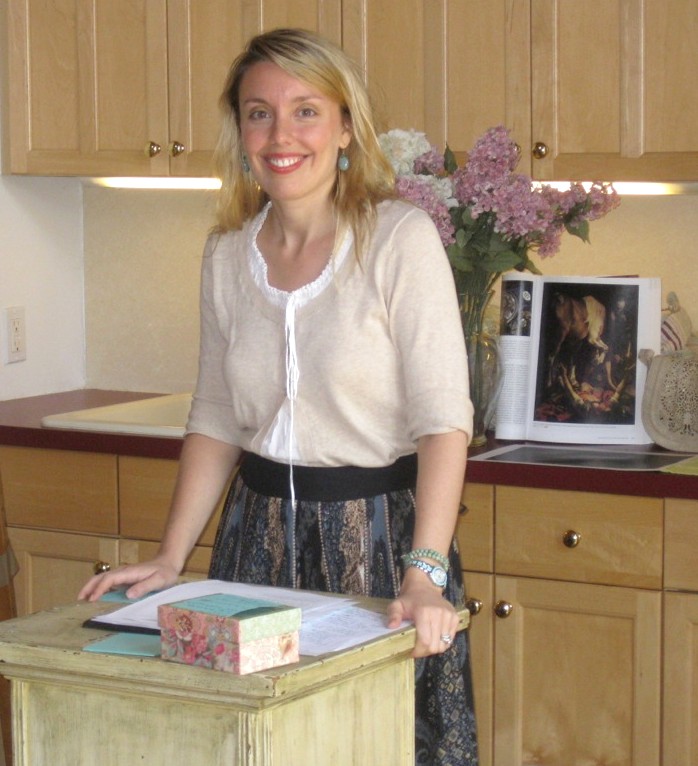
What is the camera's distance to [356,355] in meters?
1.66

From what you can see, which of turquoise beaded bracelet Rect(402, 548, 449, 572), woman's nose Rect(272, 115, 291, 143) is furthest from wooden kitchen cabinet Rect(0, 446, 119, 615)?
turquoise beaded bracelet Rect(402, 548, 449, 572)

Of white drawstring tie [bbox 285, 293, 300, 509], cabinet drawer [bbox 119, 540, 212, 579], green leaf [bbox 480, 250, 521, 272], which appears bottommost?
cabinet drawer [bbox 119, 540, 212, 579]

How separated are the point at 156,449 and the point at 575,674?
883 millimetres

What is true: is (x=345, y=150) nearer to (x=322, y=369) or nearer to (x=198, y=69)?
(x=322, y=369)

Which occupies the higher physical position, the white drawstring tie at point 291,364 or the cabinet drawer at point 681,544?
the white drawstring tie at point 291,364

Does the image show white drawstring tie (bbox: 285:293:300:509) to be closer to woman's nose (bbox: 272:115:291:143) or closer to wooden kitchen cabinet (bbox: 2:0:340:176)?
woman's nose (bbox: 272:115:291:143)

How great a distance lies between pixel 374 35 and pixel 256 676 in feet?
6.05

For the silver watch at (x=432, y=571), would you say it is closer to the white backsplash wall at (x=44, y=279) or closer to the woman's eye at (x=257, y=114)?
the woman's eye at (x=257, y=114)

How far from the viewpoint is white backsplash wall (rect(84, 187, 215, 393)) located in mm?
3303

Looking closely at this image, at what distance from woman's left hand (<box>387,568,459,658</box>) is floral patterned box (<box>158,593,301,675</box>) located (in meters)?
0.19

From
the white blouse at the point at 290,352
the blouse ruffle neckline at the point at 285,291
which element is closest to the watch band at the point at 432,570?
the white blouse at the point at 290,352

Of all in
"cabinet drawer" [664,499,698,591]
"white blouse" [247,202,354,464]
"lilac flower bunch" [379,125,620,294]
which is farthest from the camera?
"lilac flower bunch" [379,125,620,294]

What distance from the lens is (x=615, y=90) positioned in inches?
99.0

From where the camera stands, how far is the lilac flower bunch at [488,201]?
2.35 metres
